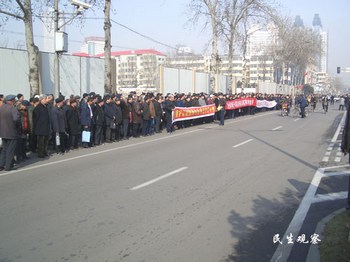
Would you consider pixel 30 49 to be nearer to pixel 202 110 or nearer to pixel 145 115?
pixel 145 115

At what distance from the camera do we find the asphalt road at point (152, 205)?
16.4 ft

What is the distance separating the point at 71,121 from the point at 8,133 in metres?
3.54

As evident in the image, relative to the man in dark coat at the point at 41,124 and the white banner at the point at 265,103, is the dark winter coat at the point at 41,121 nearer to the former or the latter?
the man in dark coat at the point at 41,124

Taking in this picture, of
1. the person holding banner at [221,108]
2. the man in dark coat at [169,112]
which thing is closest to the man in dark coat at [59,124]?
the man in dark coat at [169,112]

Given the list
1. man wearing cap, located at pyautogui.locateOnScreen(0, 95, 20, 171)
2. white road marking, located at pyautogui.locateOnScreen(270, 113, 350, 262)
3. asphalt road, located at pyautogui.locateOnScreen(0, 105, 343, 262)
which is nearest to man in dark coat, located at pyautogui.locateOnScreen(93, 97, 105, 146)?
asphalt road, located at pyautogui.locateOnScreen(0, 105, 343, 262)

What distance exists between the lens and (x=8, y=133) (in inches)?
397

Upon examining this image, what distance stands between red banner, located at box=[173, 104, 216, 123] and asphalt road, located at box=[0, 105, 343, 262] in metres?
8.03

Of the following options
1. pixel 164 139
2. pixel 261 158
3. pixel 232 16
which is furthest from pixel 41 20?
pixel 232 16

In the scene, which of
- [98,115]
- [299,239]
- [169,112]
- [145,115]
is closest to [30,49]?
[98,115]

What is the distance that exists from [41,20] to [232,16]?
27847 mm

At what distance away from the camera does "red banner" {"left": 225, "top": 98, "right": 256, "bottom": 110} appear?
28.8 m

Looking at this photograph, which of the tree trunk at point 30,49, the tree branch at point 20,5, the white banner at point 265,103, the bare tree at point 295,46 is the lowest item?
the white banner at point 265,103

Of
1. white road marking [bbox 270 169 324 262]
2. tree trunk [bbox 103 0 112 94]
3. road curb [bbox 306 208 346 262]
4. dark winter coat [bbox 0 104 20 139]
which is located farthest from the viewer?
tree trunk [bbox 103 0 112 94]

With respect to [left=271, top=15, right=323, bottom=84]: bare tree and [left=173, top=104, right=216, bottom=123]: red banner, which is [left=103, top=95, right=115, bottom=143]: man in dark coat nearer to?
[left=173, top=104, right=216, bottom=123]: red banner
